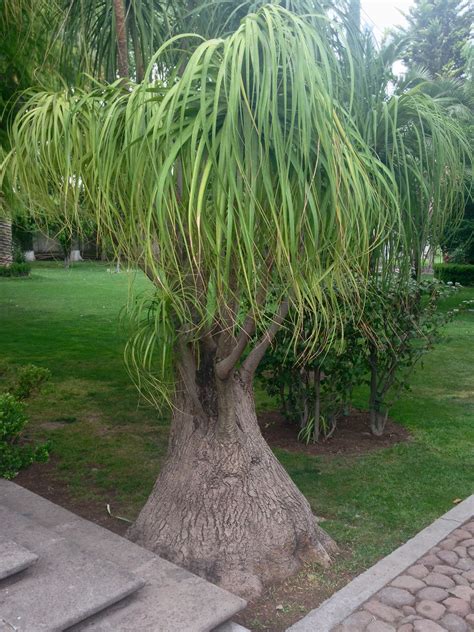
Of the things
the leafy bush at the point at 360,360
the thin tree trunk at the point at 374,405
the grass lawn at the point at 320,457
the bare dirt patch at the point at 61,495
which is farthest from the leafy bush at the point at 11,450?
the thin tree trunk at the point at 374,405

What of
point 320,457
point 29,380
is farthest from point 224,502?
point 29,380

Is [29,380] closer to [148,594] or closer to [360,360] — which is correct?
[148,594]

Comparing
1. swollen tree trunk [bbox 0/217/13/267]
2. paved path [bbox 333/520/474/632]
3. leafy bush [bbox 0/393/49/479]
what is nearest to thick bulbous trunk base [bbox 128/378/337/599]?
paved path [bbox 333/520/474/632]

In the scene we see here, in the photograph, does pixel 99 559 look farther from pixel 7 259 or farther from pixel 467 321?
pixel 7 259

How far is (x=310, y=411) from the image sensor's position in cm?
626

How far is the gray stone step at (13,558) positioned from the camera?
3.07 metres

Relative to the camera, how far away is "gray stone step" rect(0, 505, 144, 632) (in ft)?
9.13

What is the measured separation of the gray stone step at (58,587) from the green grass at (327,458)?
3.78 ft

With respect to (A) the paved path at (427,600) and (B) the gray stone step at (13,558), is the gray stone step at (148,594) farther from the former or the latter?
(A) the paved path at (427,600)

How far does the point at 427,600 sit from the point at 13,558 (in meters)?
2.13

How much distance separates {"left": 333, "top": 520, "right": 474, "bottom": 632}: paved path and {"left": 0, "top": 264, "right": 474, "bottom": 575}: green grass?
12.2 inches

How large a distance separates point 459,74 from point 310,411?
25574mm

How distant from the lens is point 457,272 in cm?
1994

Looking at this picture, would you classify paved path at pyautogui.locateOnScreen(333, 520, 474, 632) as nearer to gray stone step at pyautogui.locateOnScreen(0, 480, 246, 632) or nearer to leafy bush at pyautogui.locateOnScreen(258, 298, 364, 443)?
gray stone step at pyautogui.locateOnScreen(0, 480, 246, 632)
